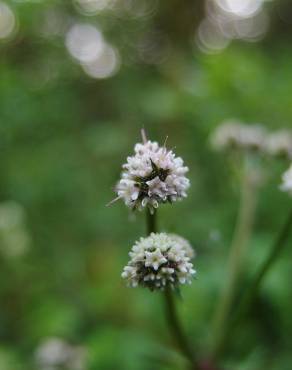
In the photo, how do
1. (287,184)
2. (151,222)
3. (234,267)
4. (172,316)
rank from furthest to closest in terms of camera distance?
1. (234,267)
2. (287,184)
3. (172,316)
4. (151,222)

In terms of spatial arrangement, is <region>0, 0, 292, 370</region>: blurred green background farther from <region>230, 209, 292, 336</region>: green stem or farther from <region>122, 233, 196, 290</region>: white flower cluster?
<region>122, 233, 196, 290</region>: white flower cluster

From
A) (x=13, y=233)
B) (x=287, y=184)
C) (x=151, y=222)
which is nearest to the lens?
(x=151, y=222)

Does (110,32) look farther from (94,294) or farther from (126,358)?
(126,358)

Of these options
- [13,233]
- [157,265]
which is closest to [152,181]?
[157,265]

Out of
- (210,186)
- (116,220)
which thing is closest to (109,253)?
(116,220)

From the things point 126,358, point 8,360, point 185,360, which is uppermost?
point 8,360

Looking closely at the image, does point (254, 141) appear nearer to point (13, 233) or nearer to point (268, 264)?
point (268, 264)
